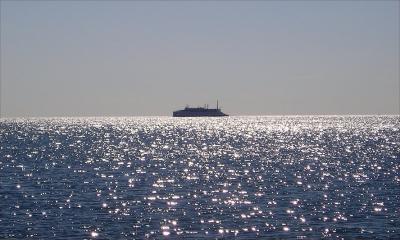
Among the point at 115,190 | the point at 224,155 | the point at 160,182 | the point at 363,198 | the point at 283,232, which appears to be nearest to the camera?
the point at 283,232

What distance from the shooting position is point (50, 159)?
110 meters

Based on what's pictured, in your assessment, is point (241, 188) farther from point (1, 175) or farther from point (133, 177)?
point (1, 175)

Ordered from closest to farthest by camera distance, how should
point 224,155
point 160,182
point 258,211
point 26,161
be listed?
point 258,211 → point 160,182 → point 26,161 → point 224,155

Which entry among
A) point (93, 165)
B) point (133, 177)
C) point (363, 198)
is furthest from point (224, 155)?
point (363, 198)

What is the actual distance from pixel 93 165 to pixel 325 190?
42.0 m

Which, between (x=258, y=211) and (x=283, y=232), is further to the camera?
(x=258, y=211)

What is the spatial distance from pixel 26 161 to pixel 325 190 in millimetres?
54580

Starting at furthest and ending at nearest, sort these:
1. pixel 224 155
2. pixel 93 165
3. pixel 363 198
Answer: pixel 224 155 → pixel 93 165 → pixel 363 198

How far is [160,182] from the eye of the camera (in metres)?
74.8

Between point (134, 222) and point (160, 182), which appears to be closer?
point (134, 222)

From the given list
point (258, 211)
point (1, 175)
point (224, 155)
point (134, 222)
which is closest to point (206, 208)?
point (258, 211)

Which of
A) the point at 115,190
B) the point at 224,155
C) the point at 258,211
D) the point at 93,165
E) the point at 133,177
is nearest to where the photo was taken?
the point at 258,211

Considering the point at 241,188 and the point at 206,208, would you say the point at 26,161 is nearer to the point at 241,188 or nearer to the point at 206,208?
the point at 241,188

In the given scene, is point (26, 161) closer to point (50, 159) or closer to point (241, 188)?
point (50, 159)
